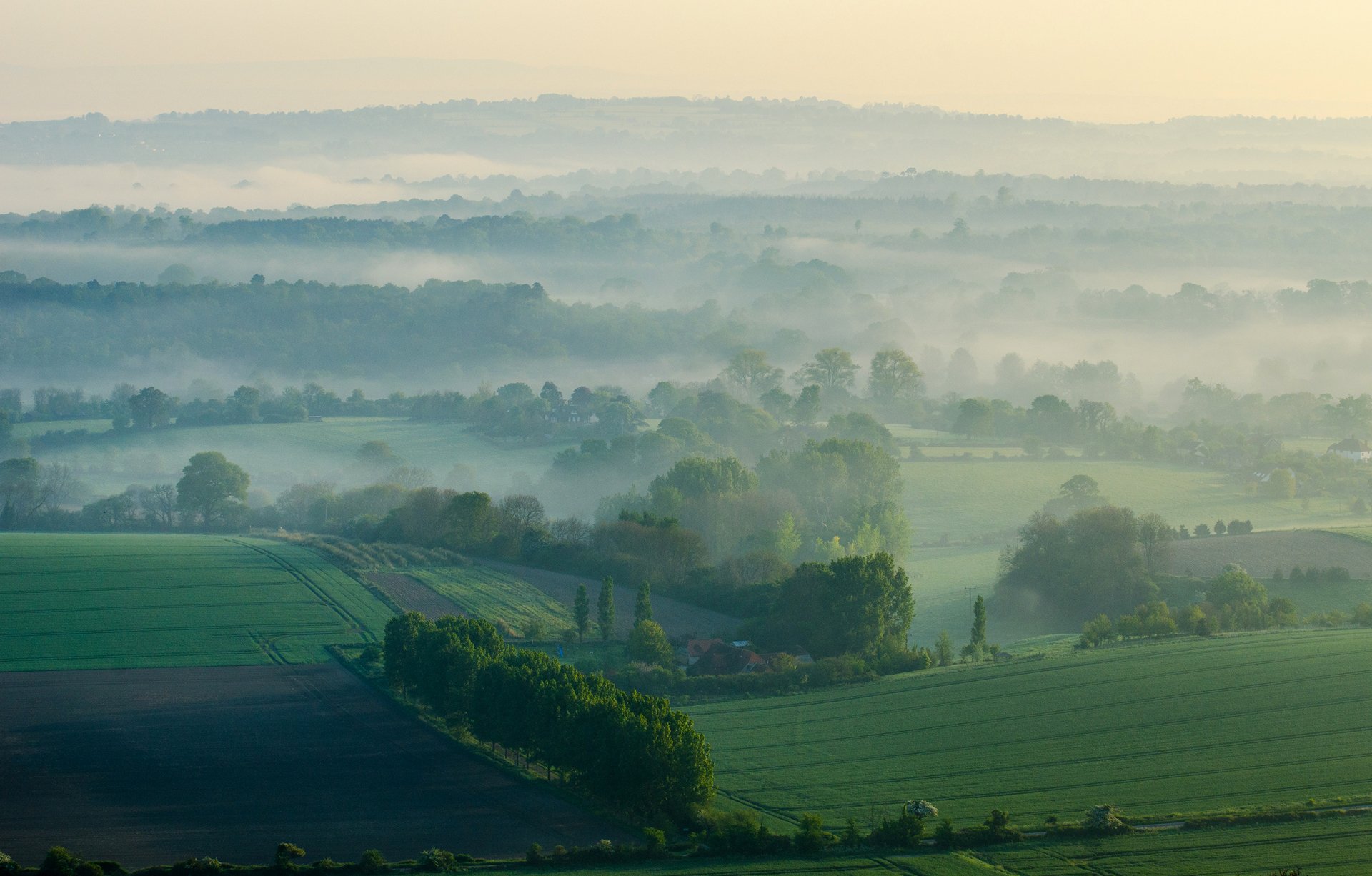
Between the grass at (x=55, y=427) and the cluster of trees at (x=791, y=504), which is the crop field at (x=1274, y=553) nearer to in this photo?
the cluster of trees at (x=791, y=504)

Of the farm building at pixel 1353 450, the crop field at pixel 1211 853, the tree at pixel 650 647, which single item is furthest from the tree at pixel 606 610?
the farm building at pixel 1353 450

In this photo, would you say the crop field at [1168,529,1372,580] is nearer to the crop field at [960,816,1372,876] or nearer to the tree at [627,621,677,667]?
the tree at [627,621,677,667]

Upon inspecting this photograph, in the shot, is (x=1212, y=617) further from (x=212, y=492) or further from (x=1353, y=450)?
(x=212, y=492)

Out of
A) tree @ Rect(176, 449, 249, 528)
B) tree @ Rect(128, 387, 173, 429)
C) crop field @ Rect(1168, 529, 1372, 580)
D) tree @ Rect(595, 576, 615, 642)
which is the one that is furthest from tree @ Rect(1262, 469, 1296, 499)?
tree @ Rect(128, 387, 173, 429)

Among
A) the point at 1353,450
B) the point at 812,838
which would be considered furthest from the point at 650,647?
the point at 1353,450

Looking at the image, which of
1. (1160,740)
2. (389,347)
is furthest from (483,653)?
(389,347)

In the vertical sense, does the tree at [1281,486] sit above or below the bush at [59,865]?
above
